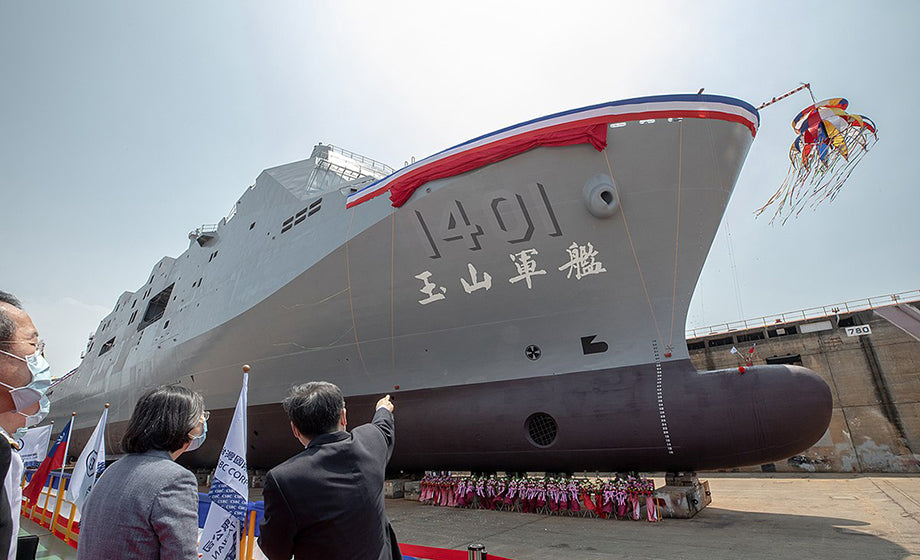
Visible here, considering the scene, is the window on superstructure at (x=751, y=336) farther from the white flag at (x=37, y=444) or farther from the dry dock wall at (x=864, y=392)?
the white flag at (x=37, y=444)

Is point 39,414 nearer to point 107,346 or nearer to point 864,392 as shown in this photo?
point 864,392

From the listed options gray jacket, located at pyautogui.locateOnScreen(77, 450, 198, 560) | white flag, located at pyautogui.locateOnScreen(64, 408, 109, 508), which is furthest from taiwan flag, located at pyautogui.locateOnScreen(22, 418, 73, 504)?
gray jacket, located at pyautogui.locateOnScreen(77, 450, 198, 560)

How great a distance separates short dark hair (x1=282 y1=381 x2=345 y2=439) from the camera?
176cm

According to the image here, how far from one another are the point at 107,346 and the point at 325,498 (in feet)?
65.6

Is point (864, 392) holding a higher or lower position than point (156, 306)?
lower

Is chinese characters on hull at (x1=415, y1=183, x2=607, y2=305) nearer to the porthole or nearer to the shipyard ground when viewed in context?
the porthole

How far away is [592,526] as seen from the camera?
5684 mm

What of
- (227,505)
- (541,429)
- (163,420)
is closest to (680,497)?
(541,429)

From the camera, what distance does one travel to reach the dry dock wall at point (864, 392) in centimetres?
1252

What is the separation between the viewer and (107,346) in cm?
1716

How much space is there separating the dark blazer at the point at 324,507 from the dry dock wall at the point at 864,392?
49.4 ft

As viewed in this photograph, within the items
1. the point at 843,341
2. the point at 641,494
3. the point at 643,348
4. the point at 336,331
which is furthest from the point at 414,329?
the point at 843,341

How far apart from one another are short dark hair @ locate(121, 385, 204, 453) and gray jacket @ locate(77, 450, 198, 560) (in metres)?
0.09

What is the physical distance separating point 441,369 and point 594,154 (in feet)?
12.5
